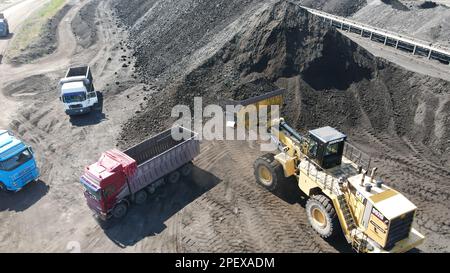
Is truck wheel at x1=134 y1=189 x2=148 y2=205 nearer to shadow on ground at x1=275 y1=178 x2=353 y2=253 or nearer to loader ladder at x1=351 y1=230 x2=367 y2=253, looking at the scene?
shadow on ground at x1=275 y1=178 x2=353 y2=253

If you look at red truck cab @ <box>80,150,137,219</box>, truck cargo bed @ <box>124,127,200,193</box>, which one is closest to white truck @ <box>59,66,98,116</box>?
truck cargo bed @ <box>124,127,200,193</box>

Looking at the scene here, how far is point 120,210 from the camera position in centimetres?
1580

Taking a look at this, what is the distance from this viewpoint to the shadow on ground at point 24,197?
56.6ft

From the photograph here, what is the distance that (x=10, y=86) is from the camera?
99.9 feet

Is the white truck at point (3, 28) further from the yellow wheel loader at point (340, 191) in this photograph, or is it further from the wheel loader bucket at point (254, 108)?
the yellow wheel loader at point (340, 191)

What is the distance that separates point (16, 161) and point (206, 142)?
9127mm

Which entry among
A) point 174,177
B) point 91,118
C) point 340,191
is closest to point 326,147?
point 340,191

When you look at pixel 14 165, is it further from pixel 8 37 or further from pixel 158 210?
pixel 8 37

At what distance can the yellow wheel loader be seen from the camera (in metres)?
12.1

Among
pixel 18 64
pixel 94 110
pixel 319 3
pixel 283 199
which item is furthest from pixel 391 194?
pixel 319 3

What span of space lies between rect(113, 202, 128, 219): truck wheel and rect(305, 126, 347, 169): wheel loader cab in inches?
309

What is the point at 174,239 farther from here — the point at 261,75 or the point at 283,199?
the point at 261,75

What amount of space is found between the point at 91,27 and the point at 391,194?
40.0m

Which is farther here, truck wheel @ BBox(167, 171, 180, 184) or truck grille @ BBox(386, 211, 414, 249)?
truck wheel @ BBox(167, 171, 180, 184)
